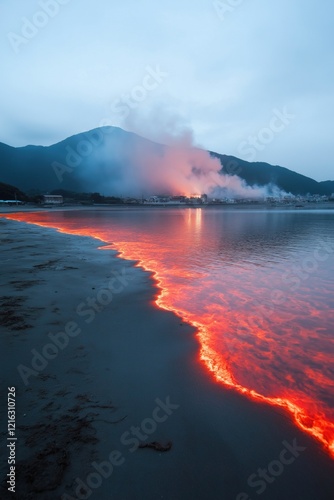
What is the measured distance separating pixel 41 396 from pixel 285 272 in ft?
37.9

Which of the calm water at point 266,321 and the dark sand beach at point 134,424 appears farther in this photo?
the calm water at point 266,321

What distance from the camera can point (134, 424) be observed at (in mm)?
3826

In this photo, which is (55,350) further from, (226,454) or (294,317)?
(294,317)

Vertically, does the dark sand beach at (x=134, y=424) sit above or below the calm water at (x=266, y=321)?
above

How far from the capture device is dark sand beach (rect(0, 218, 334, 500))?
3016 mm

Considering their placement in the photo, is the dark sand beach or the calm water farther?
the calm water

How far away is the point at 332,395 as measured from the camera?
15.4ft

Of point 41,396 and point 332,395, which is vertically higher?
point 41,396

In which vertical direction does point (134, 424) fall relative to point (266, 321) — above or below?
above

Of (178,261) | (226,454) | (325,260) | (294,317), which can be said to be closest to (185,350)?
(226,454)

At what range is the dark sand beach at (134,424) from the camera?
9.89 ft

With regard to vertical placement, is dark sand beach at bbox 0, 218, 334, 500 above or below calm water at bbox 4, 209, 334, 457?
above

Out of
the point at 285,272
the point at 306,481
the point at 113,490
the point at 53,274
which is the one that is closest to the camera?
the point at 113,490

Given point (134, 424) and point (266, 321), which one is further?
point (266, 321)
